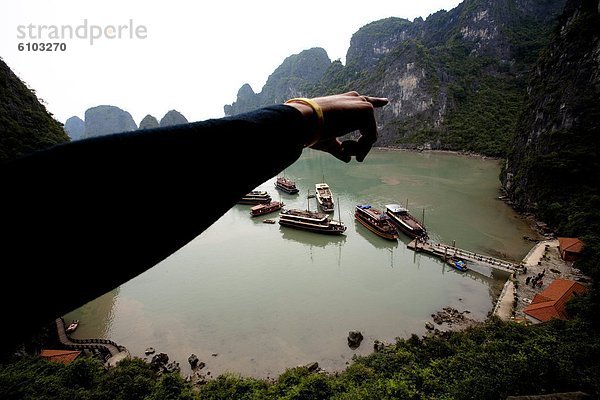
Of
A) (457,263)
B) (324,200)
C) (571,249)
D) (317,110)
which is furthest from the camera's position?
(324,200)

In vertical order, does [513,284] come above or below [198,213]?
below

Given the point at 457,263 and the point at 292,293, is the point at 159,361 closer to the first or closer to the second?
the point at 292,293

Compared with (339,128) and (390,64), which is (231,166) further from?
(390,64)

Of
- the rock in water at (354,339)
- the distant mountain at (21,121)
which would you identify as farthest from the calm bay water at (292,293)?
the distant mountain at (21,121)

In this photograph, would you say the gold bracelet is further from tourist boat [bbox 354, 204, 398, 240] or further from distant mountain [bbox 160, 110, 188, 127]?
distant mountain [bbox 160, 110, 188, 127]

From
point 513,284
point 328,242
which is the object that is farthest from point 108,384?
point 513,284

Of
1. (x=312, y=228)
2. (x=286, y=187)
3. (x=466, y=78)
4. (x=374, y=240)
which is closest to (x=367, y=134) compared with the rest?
(x=374, y=240)
